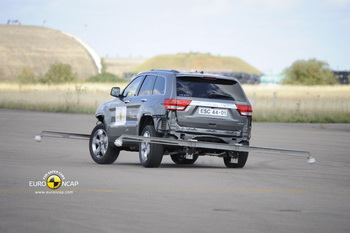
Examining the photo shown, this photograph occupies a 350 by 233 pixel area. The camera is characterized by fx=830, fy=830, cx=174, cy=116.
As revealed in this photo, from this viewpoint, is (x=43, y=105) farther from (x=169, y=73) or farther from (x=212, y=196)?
(x=212, y=196)

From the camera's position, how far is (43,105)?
48594mm

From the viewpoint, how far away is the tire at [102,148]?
16172mm

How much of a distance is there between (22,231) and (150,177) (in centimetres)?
561

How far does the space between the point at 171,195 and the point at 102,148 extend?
5576mm

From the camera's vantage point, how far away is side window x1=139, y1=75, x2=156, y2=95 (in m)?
15.5

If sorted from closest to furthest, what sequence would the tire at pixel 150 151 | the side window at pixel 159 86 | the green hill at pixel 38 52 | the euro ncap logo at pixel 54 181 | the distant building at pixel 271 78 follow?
the euro ncap logo at pixel 54 181
the tire at pixel 150 151
the side window at pixel 159 86
the green hill at pixel 38 52
the distant building at pixel 271 78

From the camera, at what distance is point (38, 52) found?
17588cm

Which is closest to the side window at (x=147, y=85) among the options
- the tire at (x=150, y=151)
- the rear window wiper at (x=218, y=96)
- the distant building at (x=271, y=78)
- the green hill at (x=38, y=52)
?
the tire at (x=150, y=151)

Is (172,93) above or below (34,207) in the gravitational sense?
above

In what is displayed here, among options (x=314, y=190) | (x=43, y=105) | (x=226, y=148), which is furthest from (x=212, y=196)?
(x=43, y=105)

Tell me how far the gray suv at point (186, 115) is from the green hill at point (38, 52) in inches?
6044

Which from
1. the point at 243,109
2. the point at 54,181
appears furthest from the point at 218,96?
the point at 54,181

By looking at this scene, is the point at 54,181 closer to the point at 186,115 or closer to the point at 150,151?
the point at 150,151

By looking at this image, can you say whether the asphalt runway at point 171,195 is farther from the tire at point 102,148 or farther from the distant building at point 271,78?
the distant building at point 271,78
